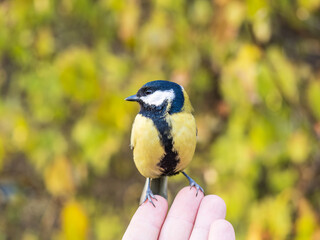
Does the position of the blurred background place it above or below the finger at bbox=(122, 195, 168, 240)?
above

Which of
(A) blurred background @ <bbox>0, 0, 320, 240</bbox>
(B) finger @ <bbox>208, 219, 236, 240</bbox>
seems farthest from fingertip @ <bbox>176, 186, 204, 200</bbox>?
(A) blurred background @ <bbox>0, 0, 320, 240</bbox>

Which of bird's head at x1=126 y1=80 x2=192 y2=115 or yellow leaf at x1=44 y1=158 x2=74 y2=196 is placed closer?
bird's head at x1=126 y1=80 x2=192 y2=115

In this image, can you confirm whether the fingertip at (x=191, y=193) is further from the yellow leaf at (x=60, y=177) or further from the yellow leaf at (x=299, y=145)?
the yellow leaf at (x=60, y=177)

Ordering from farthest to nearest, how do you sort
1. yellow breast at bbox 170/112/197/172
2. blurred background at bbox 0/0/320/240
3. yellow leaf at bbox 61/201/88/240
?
yellow leaf at bbox 61/201/88/240
blurred background at bbox 0/0/320/240
yellow breast at bbox 170/112/197/172

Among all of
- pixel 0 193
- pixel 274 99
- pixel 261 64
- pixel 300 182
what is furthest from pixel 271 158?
pixel 0 193

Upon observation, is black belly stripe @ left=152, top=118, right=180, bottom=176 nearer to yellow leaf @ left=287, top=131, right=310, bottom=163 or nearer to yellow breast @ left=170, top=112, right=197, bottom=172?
yellow breast @ left=170, top=112, right=197, bottom=172

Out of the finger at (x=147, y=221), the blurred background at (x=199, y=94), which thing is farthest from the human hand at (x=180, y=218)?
the blurred background at (x=199, y=94)
